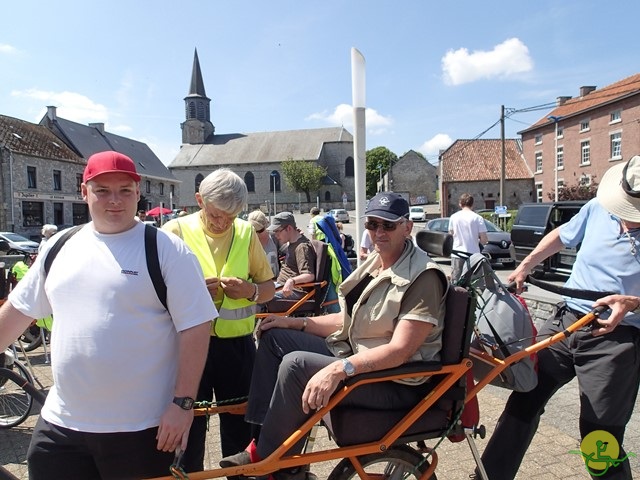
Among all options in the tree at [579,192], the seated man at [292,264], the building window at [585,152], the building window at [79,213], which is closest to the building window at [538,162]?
the building window at [585,152]

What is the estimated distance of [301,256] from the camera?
19.5 ft

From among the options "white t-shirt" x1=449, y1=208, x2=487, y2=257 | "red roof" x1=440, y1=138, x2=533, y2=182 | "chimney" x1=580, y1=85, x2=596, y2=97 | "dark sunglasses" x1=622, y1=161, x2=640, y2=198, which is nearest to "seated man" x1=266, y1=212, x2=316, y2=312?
"white t-shirt" x1=449, y1=208, x2=487, y2=257

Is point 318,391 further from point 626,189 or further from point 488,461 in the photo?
point 626,189

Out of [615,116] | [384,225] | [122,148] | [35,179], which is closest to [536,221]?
[384,225]

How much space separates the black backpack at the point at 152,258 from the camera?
6.26 ft

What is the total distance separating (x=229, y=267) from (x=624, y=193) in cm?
223

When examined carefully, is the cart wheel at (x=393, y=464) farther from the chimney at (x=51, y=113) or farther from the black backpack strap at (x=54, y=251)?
the chimney at (x=51, y=113)

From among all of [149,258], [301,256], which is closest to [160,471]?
[149,258]

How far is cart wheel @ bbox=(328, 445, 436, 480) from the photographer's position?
2.47 meters

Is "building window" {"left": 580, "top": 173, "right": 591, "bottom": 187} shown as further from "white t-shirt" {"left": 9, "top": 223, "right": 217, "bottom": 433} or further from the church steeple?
the church steeple

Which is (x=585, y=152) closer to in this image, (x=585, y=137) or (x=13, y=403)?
(x=585, y=137)

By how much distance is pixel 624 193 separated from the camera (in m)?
2.73

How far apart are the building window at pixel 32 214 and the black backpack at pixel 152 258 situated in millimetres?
40138

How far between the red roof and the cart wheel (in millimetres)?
49106
